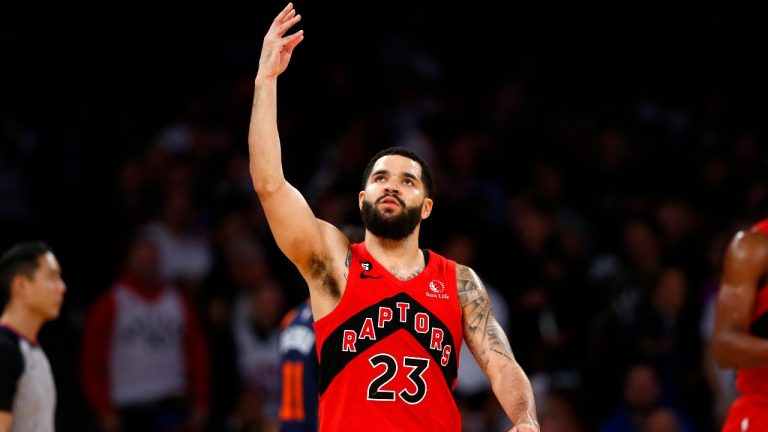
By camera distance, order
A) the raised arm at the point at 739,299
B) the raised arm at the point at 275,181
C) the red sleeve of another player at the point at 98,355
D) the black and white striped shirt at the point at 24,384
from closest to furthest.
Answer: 1. the raised arm at the point at 275,181
2. the raised arm at the point at 739,299
3. the black and white striped shirt at the point at 24,384
4. the red sleeve of another player at the point at 98,355

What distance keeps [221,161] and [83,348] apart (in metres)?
2.71

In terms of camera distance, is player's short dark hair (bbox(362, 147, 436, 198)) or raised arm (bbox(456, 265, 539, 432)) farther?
player's short dark hair (bbox(362, 147, 436, 198))

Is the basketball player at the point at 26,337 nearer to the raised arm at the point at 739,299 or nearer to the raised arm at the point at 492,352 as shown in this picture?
the raised arm at the point at 492,352

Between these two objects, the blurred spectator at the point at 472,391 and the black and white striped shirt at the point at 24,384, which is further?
the blurred spectator at the point at 472,391

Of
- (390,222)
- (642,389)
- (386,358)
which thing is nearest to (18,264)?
(390,222)

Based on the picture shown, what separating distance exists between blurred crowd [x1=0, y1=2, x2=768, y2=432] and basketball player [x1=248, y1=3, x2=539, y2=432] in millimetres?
3321

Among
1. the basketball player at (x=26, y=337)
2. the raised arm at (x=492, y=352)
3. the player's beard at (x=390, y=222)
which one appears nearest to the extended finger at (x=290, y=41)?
the player's beard at (x=390, y=222)

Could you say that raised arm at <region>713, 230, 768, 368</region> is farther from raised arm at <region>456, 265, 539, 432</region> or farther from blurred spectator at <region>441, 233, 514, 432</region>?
blurred spectator at <region>441, 233, 514, 432</region>

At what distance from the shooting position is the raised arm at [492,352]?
586 cm

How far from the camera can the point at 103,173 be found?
11805 millimetres

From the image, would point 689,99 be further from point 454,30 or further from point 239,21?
point 239,21

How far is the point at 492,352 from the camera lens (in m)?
6.15

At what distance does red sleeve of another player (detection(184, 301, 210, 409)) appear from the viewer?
1084cm

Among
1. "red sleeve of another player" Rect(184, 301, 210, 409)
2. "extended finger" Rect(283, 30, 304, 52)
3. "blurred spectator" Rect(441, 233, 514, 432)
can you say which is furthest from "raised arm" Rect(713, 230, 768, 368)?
"red sleeve of another player" Rect(184, 301, 210, 409)
